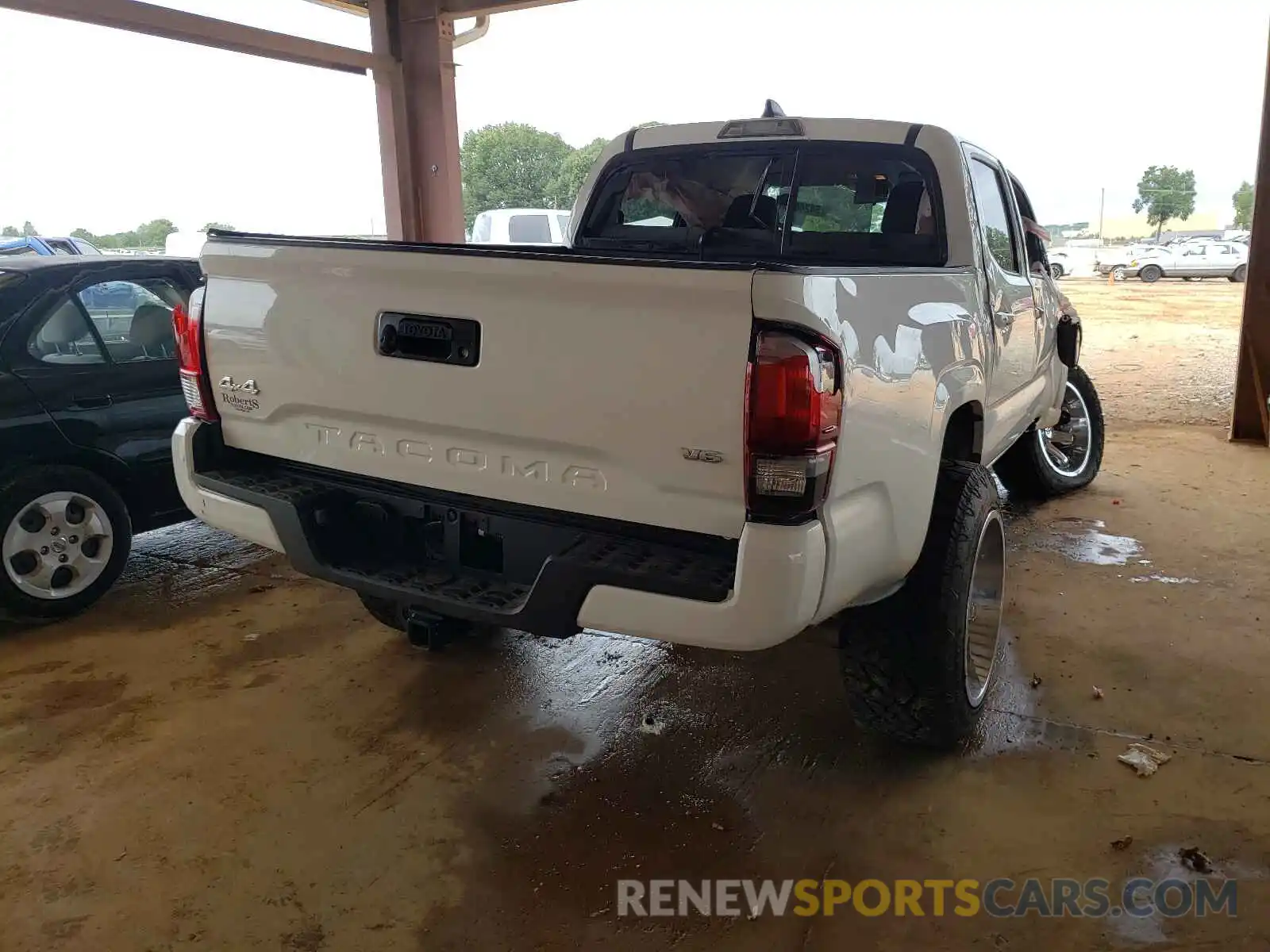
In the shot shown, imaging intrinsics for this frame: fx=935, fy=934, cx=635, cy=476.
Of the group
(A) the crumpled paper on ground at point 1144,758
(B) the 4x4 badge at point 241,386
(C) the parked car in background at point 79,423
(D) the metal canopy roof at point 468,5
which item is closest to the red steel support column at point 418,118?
(D) the metal canopy roof at point 468,5

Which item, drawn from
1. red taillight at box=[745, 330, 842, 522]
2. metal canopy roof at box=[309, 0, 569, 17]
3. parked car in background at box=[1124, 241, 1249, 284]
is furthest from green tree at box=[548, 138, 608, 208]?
parked car in background at box=[1124, 241, 1249, 284]

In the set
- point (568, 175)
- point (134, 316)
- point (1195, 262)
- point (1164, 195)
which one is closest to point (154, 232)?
point (568, 175)

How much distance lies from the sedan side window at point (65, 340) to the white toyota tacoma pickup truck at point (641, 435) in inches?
59.3

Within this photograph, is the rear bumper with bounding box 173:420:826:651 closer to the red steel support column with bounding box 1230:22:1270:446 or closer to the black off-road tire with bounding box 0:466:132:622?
the black off-road tire with bounding box 0:466:132:622

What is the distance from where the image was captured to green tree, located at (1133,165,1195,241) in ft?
133

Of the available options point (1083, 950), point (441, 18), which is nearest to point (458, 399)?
point (1083, 950)

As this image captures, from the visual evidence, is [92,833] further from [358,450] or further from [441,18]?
[441,18]

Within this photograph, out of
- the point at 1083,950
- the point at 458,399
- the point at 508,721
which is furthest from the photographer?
the point at 508,721

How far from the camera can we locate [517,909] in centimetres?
229

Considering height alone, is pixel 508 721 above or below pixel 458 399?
below

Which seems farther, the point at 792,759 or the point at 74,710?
the point at 74,710

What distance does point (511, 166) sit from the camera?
18000mm

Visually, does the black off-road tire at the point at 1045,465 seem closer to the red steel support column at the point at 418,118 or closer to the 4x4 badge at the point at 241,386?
the 4x4 badge at the point at 241,386

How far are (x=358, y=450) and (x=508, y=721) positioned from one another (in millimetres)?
1114
